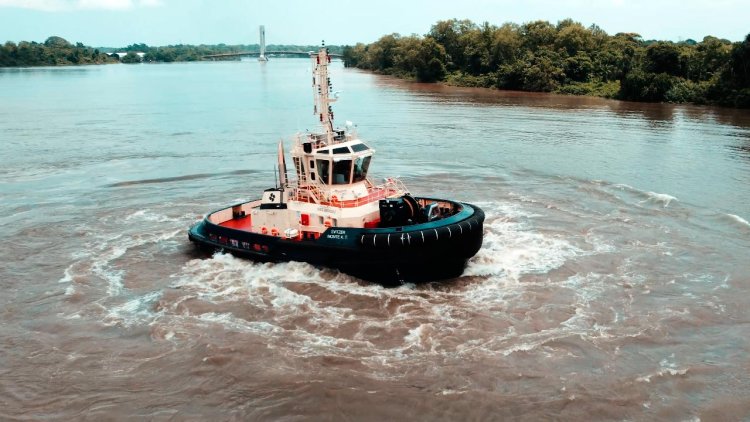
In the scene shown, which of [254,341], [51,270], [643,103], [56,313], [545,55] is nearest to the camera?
[254,341]

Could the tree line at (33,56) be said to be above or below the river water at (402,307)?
above

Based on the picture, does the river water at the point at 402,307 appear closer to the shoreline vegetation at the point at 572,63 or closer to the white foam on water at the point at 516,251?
the white foam on water at the point at 516,251

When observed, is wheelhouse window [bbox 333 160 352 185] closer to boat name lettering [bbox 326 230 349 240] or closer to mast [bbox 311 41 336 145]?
mast [bbox 311 41 336 145]

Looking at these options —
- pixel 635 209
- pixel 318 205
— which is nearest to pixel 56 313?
pixel 318 205

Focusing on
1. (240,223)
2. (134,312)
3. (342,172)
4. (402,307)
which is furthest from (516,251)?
(134,312)

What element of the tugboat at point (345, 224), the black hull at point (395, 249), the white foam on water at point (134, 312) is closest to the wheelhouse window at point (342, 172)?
the tugboat at point (345, 224)

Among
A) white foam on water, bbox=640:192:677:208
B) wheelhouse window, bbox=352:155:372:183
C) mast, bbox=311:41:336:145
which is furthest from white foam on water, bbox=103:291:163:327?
white foam on water, bbox=640:192:677:208

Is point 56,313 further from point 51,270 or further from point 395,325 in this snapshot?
point 395,325
